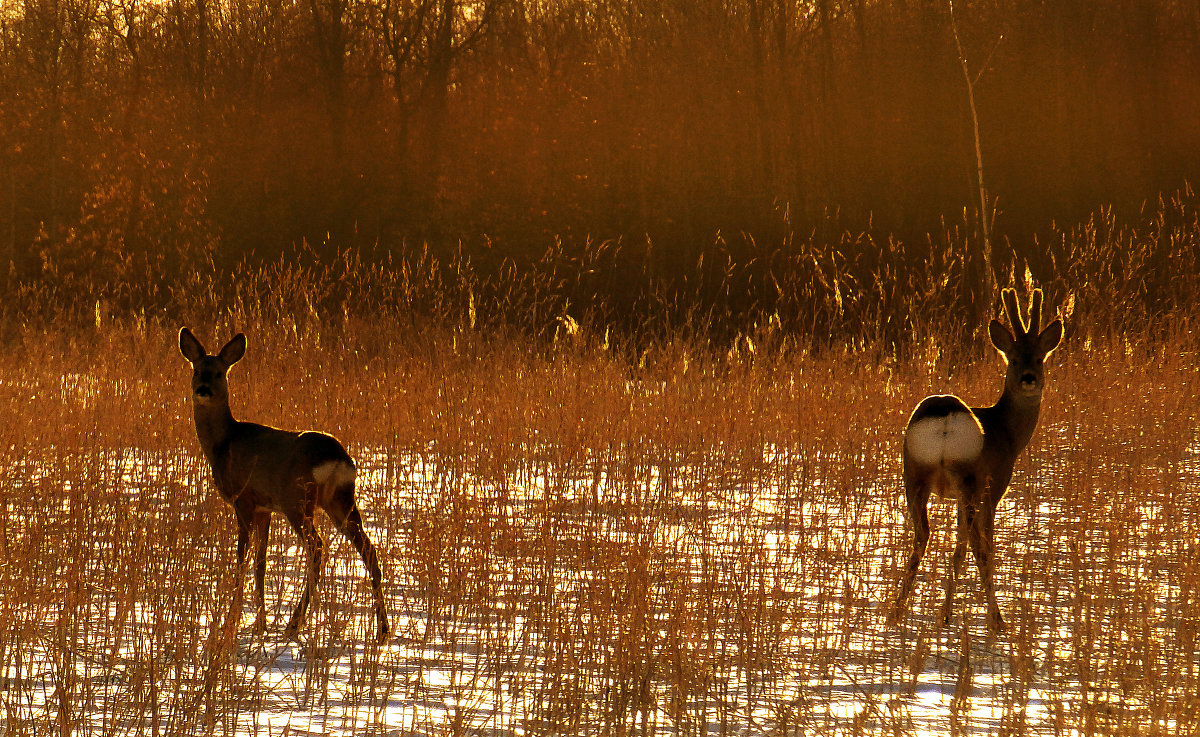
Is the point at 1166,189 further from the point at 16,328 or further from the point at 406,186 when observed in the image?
the point at 16,328

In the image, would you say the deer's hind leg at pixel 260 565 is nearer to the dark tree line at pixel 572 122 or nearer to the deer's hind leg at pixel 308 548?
the deer's hind leg at pixel 308 548

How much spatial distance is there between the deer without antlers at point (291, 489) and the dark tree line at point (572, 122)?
15070 mm

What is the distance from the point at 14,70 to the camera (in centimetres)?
2372

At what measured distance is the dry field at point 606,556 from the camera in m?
3.47

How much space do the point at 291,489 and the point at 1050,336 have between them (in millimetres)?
2780

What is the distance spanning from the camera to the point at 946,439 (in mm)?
4480

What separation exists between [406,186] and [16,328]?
30.8 ft

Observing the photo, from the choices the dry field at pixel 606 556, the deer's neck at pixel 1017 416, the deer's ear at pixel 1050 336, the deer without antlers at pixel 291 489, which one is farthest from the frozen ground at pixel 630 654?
the deer's ear at pixel 1050 336

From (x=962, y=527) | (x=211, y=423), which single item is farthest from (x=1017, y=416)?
(x=211, y=423)

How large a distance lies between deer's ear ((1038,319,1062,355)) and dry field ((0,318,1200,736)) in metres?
0.74

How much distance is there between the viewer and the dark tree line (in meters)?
20.8

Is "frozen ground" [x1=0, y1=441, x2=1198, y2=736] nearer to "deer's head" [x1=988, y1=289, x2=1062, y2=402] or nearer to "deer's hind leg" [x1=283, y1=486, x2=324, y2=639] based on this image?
"deer's hind leg" [x1=283, y1=486, x2=324, y2=639]

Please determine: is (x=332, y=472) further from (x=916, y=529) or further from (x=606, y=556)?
(x=916, y=529)

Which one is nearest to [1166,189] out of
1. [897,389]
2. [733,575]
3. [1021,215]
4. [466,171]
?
[1021,215]
